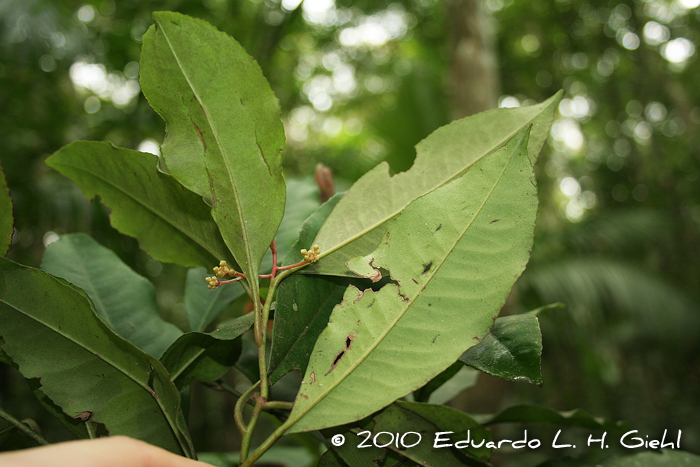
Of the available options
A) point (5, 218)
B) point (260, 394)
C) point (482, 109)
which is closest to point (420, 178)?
point (260, 394)

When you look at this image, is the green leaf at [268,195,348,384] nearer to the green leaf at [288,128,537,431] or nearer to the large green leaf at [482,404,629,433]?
the green leaf at [288,128,537,431]

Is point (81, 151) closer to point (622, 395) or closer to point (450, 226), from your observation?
point (450, 226)

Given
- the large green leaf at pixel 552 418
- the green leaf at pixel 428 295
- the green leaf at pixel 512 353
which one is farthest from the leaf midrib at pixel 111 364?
the large green leaf at pixel 552 418

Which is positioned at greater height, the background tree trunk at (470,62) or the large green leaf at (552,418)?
the background tree trunk at (470,62)

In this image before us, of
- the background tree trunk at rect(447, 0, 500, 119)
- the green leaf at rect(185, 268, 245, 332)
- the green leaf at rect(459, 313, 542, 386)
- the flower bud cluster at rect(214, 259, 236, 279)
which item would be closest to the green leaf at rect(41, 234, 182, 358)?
the green leaf at rect(185, 268, 245, 332)

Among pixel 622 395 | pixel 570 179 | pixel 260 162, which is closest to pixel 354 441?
pixel 260 162

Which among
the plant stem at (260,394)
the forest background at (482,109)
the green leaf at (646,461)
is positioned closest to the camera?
the plant stem at (260,394)

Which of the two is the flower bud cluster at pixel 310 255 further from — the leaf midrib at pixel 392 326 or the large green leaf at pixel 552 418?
the large green leaf at pixel 552 418
